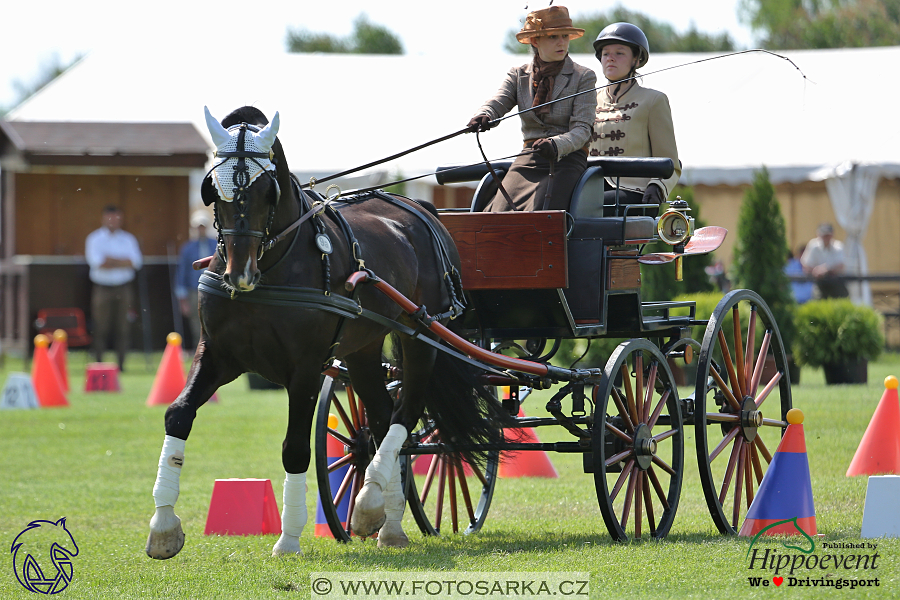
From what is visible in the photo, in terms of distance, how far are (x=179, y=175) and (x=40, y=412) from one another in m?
8.42

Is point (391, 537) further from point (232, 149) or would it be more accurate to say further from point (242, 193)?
point (232, 149)

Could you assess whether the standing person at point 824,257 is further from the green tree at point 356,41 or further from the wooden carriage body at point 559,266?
the green tree at point 356,41

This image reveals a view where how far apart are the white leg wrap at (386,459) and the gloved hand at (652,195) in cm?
192

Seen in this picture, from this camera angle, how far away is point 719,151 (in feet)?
61.7

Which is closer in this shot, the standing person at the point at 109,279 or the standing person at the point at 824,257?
the standing person at the point at 109,279

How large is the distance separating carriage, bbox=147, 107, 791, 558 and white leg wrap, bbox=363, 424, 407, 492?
0.04ft

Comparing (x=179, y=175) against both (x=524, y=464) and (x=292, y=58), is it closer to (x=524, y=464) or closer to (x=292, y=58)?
(x=292, y=58)

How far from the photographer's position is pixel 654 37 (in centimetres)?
5138

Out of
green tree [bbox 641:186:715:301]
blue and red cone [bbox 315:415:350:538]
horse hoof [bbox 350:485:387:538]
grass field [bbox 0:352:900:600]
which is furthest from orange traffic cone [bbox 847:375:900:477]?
green tree [bbox 641:186:715:301]

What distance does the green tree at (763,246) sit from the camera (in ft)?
43.9

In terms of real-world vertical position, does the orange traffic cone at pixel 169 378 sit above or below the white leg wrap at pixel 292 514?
below

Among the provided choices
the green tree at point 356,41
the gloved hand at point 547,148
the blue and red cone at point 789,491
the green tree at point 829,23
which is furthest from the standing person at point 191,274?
the green tree at point 356,41

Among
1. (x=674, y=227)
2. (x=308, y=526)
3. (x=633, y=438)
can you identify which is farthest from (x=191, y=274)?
(x=633, y=438)

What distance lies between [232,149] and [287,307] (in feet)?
2.25
